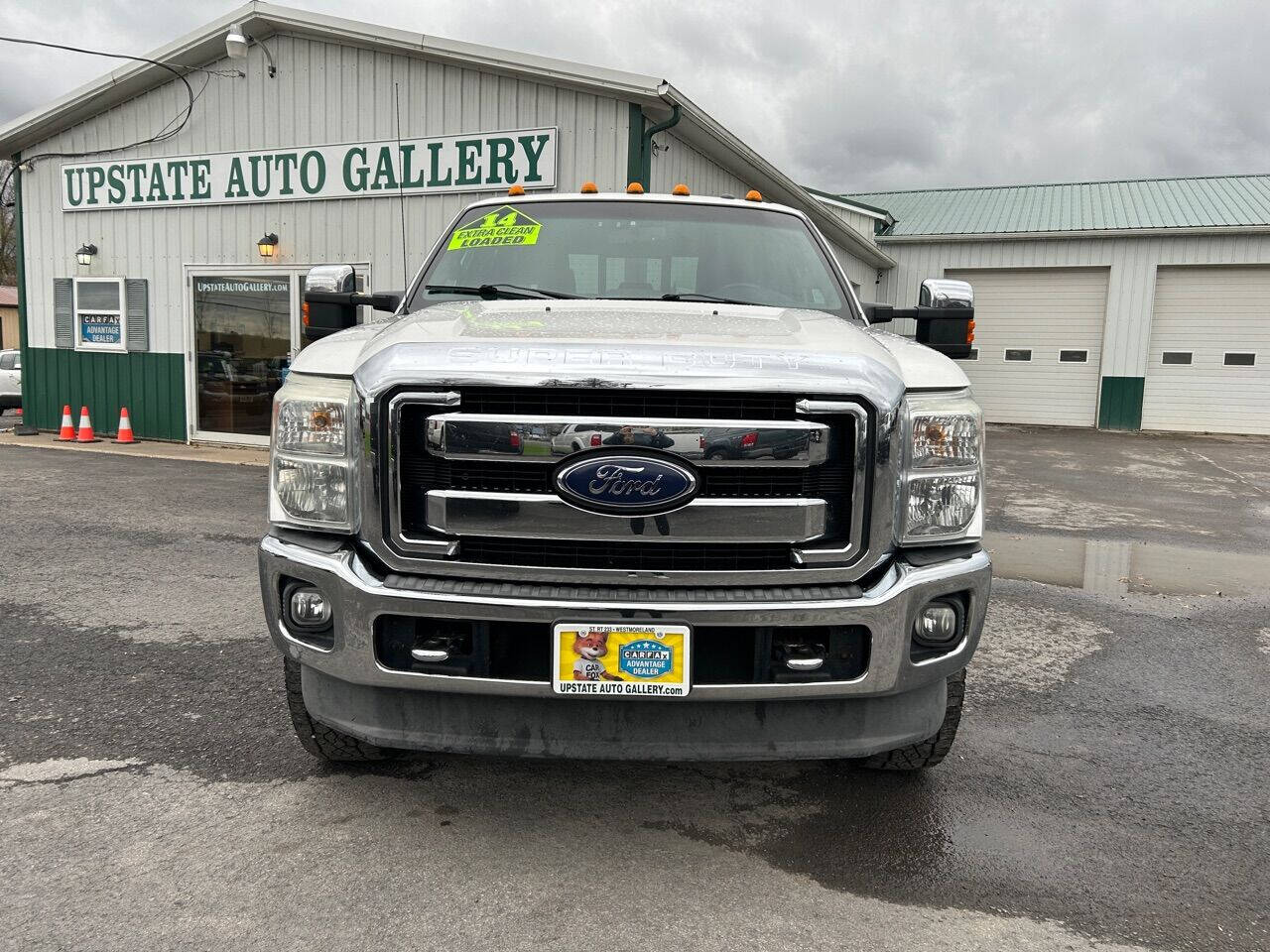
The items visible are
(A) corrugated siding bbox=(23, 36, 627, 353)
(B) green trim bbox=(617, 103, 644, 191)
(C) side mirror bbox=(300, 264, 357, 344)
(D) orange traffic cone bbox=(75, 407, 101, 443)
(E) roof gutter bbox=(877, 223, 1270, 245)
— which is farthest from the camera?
(E) roof gutter bbox=(877, 223, 1270, 245)

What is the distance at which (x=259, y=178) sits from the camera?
37.9 feet

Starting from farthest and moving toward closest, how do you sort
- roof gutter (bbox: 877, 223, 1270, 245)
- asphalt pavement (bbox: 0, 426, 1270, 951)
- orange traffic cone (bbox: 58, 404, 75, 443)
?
1. roof gutter (bbox: 877, 223, 1270, 245)
2. orange traffic cone (bbox: 58, 404, 75, 443)
3. asphalt pavement (bbox: 0, 426, 1270, 951)

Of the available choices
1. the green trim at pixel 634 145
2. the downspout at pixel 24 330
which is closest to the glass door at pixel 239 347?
the downspout at pixel 24 330

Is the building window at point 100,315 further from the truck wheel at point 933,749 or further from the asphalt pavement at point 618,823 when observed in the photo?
the truck wheel at point 933,749

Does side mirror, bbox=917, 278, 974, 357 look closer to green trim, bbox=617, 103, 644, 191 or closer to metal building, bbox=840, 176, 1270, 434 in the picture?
green trim, bbox=617, 103, 644, 191

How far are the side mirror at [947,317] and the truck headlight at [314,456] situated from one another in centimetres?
226

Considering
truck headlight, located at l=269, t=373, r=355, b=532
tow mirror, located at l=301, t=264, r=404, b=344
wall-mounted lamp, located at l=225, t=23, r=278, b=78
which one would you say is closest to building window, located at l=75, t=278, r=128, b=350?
wall-mounted lamp, located at l=225, t=23, r=278, b=78

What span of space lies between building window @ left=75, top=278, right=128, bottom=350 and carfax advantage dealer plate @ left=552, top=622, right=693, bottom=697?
12.6 meters

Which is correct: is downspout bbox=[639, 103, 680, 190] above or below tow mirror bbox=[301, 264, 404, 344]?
above

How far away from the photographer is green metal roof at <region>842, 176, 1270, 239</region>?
18.9 m

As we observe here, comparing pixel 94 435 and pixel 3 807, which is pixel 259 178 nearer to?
pixel 94 435

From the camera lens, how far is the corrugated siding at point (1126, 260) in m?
18.1

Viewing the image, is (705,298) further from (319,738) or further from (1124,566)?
(1124,566)

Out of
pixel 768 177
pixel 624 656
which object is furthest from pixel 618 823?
pixel 768 177
